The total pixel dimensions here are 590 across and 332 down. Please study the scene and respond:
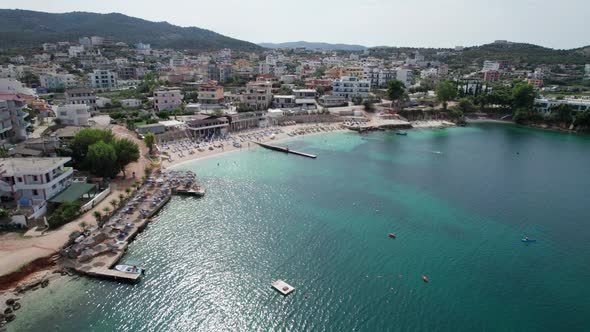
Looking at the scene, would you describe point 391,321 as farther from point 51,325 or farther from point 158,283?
point 51,325

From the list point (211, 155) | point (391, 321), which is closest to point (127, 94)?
point (211, 155)

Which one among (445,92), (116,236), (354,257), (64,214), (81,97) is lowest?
(354,257)

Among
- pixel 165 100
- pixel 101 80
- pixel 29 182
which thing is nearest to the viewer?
pixel 29 182

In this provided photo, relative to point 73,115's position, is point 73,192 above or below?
below

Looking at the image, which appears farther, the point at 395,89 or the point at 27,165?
the point at 395,89

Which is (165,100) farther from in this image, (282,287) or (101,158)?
(282,287)

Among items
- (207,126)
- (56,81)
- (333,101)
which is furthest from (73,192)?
(56,81)

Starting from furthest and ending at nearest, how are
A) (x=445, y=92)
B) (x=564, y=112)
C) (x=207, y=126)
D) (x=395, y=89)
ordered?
(x=445, y=92) < (x=395, y=89) < (x=564, y=112) < (x=207, y=126)

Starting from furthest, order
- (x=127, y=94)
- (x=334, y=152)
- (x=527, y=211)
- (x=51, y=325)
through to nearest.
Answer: (x=127, y=94) < (x=334, y=152) < (x=527, y=211) < (x=51, y=325)
